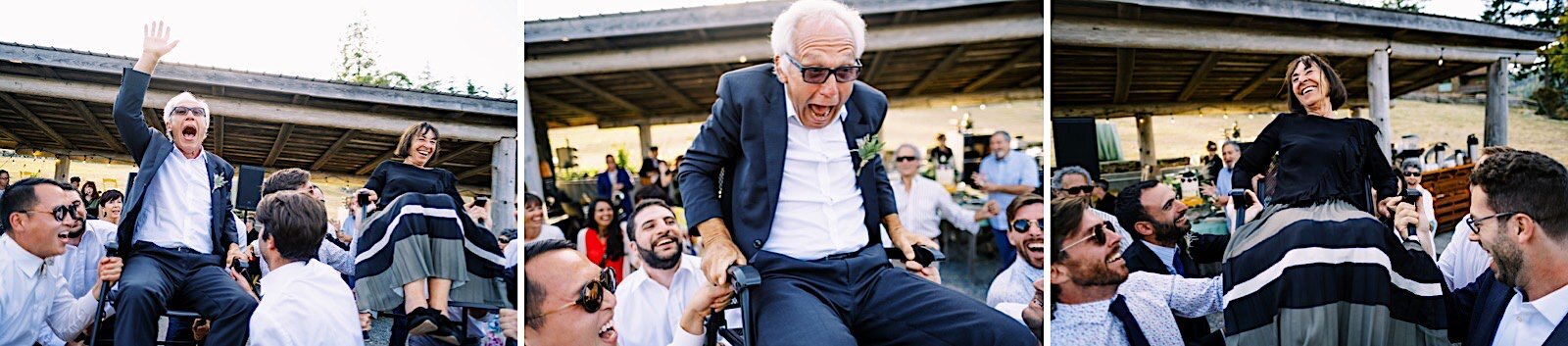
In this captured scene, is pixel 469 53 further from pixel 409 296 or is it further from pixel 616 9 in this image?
pixel 409 296

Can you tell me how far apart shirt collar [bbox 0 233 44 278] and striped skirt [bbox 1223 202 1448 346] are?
5.07 meters

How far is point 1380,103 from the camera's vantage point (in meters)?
4.19

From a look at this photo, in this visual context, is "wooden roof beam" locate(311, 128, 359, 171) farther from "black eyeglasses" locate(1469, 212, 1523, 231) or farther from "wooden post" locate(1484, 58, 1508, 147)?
"wooden post" locate(1484, 58, 1508, 147)

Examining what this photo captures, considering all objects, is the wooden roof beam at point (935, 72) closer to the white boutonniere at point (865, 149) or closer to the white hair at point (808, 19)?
the white boutonniere at point (865, 149)

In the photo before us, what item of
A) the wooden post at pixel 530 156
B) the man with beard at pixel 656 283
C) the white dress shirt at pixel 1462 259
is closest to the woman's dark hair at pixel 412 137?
the wooden post at pixel 530 156

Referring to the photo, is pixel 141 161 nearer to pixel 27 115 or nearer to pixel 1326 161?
pixel 27 115

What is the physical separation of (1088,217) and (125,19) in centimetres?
425

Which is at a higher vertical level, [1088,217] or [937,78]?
[937,78]

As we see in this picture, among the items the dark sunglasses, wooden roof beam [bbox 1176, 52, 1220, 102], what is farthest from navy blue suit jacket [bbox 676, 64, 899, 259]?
wooden roof beam [bbox 1176, 52, 1220, 102]

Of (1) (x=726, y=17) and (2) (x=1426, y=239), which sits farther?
(1) (x=726, y=17)

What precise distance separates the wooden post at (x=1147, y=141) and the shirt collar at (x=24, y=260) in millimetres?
4738

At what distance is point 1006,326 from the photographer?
3.29 metres

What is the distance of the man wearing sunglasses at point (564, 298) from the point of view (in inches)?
179

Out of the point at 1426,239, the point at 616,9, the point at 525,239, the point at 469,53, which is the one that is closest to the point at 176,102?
the point at 469,53
